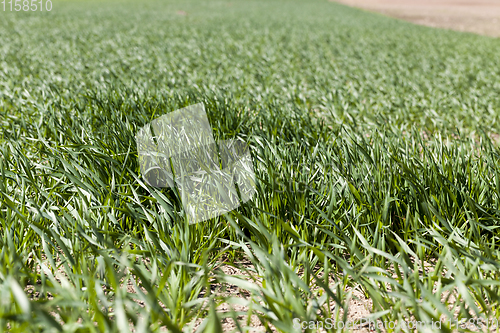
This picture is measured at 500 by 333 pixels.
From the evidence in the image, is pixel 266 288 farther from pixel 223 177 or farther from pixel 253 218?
pixel 223 177

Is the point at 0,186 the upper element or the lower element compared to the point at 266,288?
upper

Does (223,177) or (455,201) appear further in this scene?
(223,177)

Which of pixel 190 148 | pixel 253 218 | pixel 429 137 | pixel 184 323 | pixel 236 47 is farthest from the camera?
pixel 236 47

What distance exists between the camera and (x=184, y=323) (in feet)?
3.88

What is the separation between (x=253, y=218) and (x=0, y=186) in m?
1.35

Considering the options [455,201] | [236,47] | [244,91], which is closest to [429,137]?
[455,201]

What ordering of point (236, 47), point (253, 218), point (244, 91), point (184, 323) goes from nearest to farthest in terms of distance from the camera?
point (184, 323)
point (253, 218)
point (244, 91)
point (236, 47)

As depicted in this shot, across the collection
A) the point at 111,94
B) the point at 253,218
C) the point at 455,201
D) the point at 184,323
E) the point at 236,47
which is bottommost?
the point at 184,323

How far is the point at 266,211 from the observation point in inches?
66.0

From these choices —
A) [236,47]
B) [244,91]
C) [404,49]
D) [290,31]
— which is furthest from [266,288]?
[290,31]

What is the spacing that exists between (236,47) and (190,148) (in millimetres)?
6782

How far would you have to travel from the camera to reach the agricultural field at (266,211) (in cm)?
118

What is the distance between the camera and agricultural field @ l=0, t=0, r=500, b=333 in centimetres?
118

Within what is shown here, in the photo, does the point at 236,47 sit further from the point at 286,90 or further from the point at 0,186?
the point at 0,186
